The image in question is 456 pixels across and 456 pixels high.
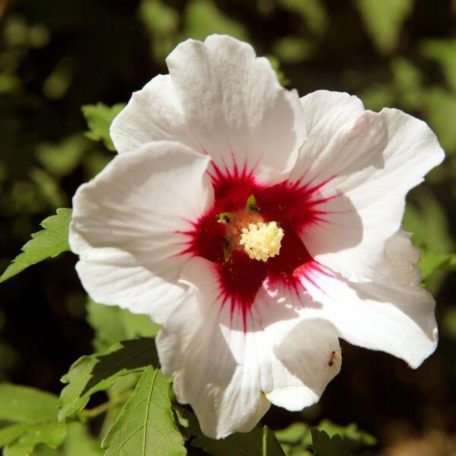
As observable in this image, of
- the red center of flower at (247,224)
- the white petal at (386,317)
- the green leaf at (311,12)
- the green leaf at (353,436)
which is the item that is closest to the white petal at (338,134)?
the red center of flower at (247,224)

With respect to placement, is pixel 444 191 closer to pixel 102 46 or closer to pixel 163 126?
pixel 102 46

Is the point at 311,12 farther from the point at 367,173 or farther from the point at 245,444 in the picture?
the point at 245,444

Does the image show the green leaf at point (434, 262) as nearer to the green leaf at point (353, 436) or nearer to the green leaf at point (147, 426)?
the green leaf at point (353, 436)

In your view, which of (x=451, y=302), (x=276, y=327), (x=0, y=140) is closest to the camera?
(x=276, y=327)

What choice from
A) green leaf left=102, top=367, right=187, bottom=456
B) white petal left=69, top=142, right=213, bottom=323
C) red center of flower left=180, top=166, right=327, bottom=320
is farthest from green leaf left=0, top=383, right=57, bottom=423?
white petal left=69, top=142, right=213, bottom=323

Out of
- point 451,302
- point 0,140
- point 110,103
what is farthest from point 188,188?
point 451,302

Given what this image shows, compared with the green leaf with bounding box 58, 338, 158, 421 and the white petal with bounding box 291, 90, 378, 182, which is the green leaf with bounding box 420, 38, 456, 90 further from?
the green leaf with bounding box 58, 338, 158, 421

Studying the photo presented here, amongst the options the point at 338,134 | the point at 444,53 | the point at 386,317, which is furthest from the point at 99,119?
the point at 444,53
